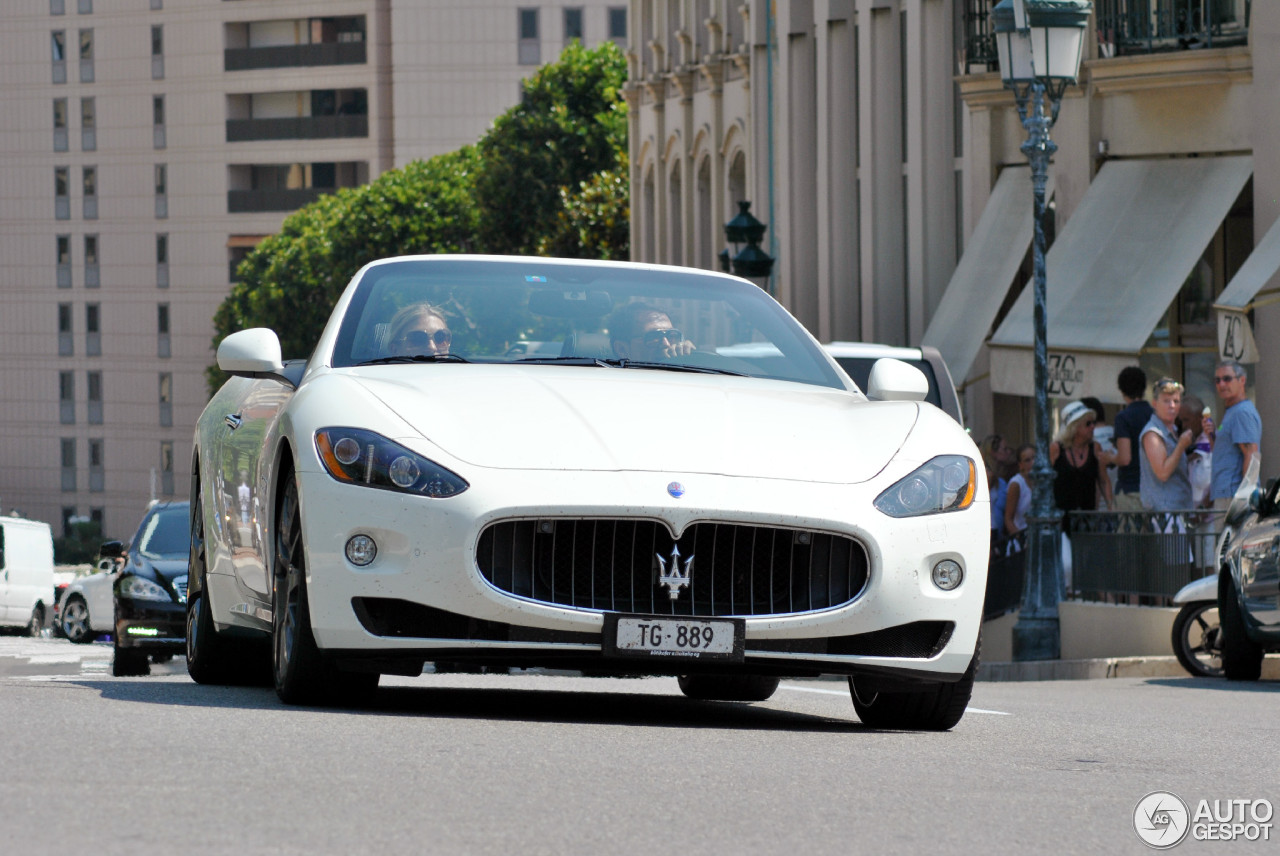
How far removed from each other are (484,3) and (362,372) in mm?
94255

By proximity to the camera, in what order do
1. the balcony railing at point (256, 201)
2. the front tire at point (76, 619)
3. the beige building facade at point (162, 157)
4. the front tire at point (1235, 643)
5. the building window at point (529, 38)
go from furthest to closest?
the balcony railing at point (256, 201)
the beige building facade at point (162, 157)
the building window at point (529, 38)
the front tire at point (76, 619)
the front tire at point (1235, 643)

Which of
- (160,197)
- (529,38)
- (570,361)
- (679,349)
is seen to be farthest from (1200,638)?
(160,197)

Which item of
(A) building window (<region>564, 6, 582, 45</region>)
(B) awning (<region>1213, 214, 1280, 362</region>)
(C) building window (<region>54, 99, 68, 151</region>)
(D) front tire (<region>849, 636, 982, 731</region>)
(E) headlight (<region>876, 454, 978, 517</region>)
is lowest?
(D) front tire (<region>849, 636, 982, 731</region>)

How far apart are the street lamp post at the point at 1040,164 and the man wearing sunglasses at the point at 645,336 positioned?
34.8ft

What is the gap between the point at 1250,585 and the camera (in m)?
14.6

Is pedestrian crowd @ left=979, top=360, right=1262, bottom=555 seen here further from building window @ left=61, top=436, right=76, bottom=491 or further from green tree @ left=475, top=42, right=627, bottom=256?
building window @ left=61, top=436, right=76, bottom=491

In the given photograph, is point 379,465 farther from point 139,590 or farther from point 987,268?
point 987,268

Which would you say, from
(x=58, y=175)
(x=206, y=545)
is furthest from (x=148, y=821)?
(x=58, y=175)

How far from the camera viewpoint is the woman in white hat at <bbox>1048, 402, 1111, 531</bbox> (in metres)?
20.0

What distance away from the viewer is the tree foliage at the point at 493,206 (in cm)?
6825

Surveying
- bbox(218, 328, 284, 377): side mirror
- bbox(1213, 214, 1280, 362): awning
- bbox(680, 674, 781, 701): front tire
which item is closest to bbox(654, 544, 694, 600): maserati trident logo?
bbox(218, 328, 284, 377): side mirror

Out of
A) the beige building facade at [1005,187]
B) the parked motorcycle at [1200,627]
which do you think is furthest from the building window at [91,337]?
the parked motorcycle at [1200,627]

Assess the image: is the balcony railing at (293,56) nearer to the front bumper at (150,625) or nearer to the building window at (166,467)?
the building window at (166,467)

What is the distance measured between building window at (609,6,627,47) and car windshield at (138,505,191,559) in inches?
3097
